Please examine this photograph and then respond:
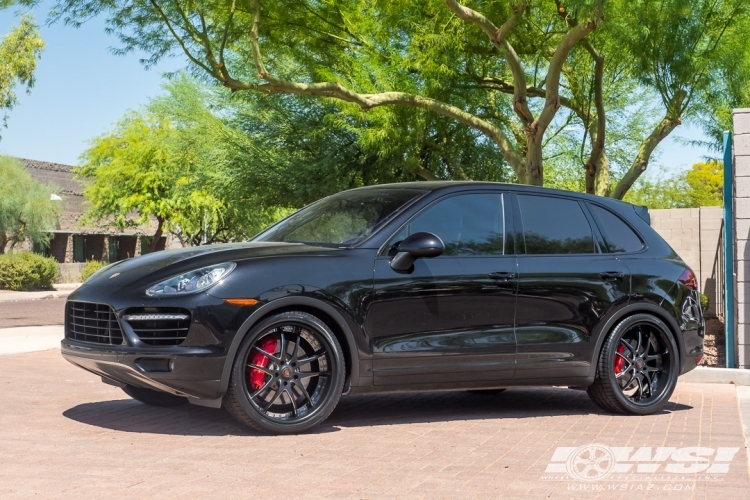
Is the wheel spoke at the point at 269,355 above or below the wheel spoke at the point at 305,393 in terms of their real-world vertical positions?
above

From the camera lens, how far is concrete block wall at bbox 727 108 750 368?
11.0 metres

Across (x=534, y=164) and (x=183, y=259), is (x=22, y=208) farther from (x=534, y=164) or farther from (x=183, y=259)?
(x=183, y=259)

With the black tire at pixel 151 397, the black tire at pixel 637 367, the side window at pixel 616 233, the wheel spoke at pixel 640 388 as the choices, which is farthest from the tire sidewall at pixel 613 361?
the black tire at pixel 151 397

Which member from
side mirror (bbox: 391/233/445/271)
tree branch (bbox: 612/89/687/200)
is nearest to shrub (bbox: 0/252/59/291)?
tree branch (bbox: 612/89/687/200)

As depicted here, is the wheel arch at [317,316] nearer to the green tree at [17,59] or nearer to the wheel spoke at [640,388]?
the wheel spoke at [640,388]

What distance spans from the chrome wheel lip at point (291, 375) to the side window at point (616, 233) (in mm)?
2950

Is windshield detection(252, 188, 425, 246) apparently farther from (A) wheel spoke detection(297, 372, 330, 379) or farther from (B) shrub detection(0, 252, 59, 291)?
(B) shrub detection(0, 252, 59, 291)

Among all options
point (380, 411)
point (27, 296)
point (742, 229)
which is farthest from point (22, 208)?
point (380, 411)

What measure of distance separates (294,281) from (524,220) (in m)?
2.23

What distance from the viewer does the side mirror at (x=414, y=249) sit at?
7.47 metres

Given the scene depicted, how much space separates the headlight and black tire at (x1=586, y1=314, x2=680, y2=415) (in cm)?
334

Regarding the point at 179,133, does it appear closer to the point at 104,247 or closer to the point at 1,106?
the point at 1,106

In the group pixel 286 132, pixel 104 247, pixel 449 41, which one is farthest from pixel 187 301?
pixel 104 247

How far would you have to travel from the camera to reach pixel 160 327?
6906 mm
